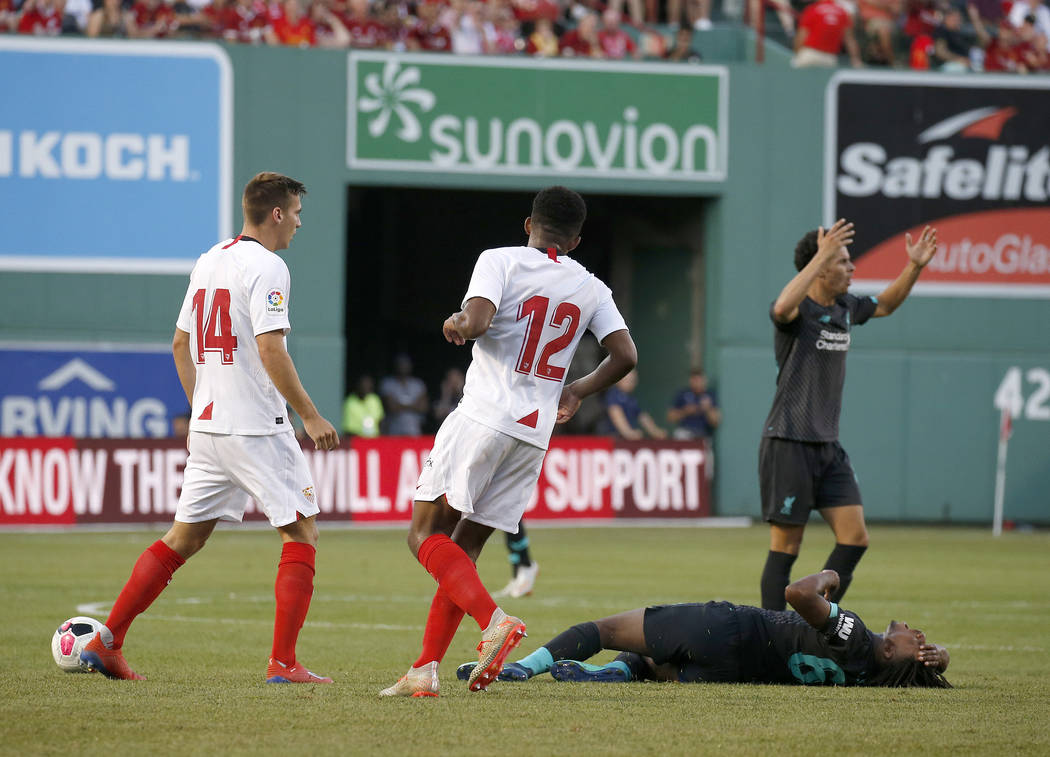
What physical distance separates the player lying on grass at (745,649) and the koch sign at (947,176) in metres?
17.0

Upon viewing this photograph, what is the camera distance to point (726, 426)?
23859 millimetres

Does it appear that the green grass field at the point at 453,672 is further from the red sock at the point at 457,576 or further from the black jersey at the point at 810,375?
the black jersey at the point at 810,375

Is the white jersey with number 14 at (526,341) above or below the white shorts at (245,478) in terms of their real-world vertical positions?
above

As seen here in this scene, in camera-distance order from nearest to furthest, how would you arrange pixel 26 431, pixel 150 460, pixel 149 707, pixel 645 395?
1. pixel 149 707
2. pixel 150 460
3. pixel 26 431
4. pixel 645 395

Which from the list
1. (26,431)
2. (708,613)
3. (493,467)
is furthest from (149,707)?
(26,431)

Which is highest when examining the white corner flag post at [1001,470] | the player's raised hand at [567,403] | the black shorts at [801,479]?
the player's raised hand at [567,403]

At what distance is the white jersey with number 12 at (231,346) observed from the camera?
23.1ft

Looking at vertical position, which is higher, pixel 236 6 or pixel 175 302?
pixel 236 6

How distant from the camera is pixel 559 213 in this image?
278 inches

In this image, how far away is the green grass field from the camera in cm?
575

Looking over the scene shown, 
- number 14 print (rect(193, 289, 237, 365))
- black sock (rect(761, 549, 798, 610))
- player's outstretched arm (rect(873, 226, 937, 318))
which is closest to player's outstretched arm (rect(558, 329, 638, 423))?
number 14 print (rect(193, 289, 237, 365))

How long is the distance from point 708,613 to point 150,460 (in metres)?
14.2

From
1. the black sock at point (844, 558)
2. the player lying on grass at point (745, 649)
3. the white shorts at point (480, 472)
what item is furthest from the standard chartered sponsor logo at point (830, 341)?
the white shorts at point (480, 472)

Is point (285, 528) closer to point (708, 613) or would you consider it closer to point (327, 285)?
point (708, 613)
